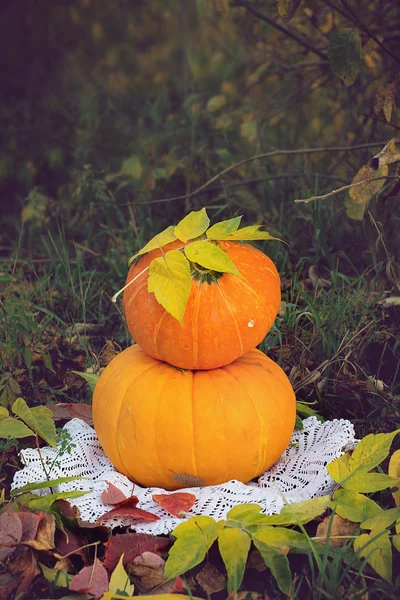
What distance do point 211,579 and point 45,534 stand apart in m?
0.41

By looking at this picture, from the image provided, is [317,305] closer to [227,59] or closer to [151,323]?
[151,323]

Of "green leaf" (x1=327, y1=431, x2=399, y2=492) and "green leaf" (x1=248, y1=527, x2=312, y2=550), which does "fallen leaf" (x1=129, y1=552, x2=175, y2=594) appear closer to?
"green leaf" (x1=248, y1=527, x2=312, y2=550)

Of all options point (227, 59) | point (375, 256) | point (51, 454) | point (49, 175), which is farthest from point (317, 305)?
point (227, 59)

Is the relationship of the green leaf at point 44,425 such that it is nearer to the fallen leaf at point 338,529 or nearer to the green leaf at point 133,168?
the fallen leaf at point 338,529

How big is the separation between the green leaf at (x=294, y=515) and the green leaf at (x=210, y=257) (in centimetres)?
59

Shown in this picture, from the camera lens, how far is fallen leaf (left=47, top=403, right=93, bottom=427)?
2.43 meters

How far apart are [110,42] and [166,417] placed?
4.87 m

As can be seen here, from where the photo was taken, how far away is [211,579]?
1706mm

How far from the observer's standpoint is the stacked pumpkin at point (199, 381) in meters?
1.99

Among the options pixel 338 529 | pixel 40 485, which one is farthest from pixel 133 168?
pixel 338 529

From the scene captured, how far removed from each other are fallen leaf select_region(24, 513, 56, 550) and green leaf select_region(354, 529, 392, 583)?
0.71 metres

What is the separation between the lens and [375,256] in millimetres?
3051

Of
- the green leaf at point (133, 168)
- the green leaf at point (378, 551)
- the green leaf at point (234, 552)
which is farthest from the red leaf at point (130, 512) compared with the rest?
the green leaf at point (133, 168)

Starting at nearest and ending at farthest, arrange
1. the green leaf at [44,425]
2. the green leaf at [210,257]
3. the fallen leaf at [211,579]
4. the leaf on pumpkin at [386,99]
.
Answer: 1. the fallen leaf at [211,579]
2. the green leaf at [210,257]
3. the green leaf at [44,425]
4. the leaf on pumpkin at [386,99]
